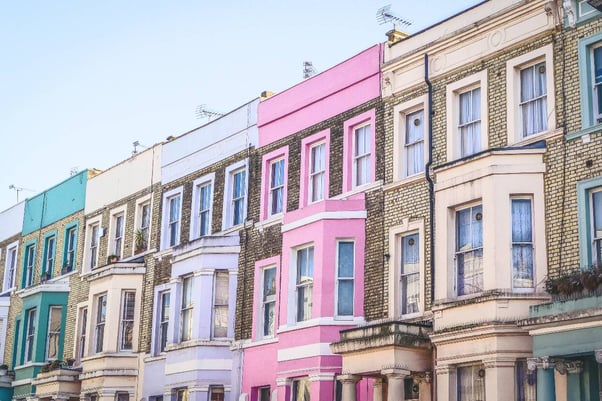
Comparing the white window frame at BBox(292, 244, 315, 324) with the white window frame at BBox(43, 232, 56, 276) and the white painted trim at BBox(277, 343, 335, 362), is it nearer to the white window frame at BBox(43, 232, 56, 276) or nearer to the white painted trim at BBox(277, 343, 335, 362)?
the white painted trim at BBox(277, 343, 335, 362)

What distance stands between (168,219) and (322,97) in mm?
7573

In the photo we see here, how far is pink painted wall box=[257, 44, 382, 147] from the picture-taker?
84.5 ft

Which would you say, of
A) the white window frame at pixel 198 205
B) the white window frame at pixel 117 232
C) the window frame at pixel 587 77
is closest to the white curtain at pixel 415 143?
the window frame at pixel 587 77

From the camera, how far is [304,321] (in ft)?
82.1

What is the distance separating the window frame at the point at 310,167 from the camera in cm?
2639

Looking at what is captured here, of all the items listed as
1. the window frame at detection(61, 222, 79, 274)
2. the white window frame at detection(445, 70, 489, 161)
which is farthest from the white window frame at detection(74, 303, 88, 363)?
the white window frame at detection(445, 70, 489, 161)

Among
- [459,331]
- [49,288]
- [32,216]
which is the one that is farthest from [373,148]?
[32,216]

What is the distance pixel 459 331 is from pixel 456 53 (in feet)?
21.8

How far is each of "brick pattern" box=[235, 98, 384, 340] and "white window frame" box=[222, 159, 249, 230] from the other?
0.96 ft

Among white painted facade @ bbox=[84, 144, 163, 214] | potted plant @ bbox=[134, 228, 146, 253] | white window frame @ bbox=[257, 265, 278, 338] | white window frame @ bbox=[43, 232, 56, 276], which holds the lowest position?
white window frame @ bbox=[257, 265, 278, 338]

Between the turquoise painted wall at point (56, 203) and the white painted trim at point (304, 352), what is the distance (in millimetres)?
13954

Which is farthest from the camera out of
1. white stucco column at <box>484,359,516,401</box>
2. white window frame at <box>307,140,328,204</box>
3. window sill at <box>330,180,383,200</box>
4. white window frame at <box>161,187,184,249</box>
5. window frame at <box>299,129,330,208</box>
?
white window frame at <box>161,187,184,249</box>

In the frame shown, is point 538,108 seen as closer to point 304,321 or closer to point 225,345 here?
point 304,321

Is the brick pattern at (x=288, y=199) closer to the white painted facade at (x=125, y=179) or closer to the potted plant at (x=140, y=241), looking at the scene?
the potted plant at (x=140, y=241)
